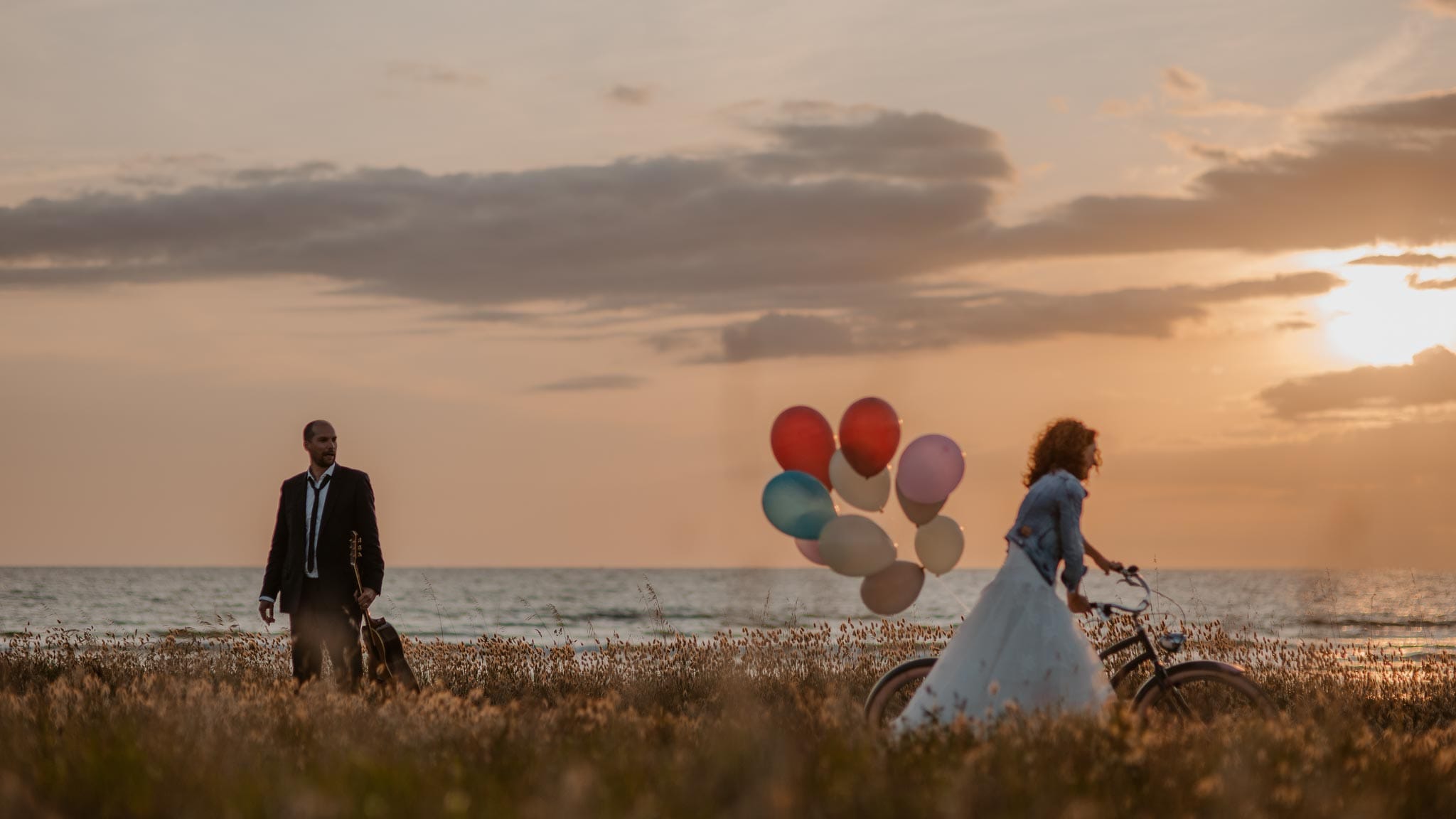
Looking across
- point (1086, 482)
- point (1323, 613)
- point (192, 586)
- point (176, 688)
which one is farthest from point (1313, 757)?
point (192, 586)

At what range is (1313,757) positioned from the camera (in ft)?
19.0

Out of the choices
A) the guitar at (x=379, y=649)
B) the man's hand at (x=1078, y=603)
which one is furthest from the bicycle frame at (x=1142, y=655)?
the guitar at (x=379, y=649)

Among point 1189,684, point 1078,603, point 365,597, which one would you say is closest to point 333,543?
point 365,597

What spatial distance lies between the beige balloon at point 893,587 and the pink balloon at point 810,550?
373mm

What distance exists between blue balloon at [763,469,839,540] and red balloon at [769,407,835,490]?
0.17m

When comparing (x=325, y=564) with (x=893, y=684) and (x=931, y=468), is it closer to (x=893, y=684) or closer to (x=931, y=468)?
(x=893, y=684)

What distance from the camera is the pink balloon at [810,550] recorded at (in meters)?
8.77

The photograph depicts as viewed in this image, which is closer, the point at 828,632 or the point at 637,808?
the point at 637,808

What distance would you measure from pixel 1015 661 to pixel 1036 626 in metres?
0.23

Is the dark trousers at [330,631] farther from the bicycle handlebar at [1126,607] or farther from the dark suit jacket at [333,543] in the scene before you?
the bicycle handlebar at [1126,607]

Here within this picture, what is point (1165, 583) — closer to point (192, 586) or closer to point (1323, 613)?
point (1323, 613)

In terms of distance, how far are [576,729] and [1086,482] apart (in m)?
3.35

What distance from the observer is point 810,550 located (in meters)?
8.86

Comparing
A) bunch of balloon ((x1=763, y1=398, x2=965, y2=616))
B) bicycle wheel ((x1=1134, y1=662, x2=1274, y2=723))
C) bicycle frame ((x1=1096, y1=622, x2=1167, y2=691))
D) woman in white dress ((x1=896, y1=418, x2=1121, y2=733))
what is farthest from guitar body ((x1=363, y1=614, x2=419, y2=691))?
bicycle wheel ((x1=1134, y1=662, x2=1274, y2=723))
